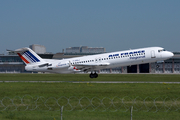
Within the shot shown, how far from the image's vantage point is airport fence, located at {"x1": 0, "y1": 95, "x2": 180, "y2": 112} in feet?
62.0

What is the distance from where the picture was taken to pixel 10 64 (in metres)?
118

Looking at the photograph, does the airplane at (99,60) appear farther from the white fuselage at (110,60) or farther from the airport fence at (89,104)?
the airport fence at (89,104)

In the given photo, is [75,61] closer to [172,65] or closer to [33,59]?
[33,59]

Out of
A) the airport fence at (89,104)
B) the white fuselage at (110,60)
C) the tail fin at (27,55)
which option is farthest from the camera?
the tail fin at (27,55)

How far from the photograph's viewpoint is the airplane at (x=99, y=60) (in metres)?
45.2

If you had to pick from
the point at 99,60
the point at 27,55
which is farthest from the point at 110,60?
the point at 27,55

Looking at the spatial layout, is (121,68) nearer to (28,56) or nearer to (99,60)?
(99,60)

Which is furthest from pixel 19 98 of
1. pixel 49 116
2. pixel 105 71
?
pixel 105 71

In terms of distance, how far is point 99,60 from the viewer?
47281 mm

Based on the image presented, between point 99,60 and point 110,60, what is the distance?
2170 millimetres

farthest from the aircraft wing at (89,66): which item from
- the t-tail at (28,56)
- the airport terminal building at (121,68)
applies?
the airport terminal building at (121,68)

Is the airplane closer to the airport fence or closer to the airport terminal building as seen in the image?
the airport fence

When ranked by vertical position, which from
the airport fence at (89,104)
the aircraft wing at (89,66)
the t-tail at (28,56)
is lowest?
the airport fence at (89,104)

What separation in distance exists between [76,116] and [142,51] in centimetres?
3193
